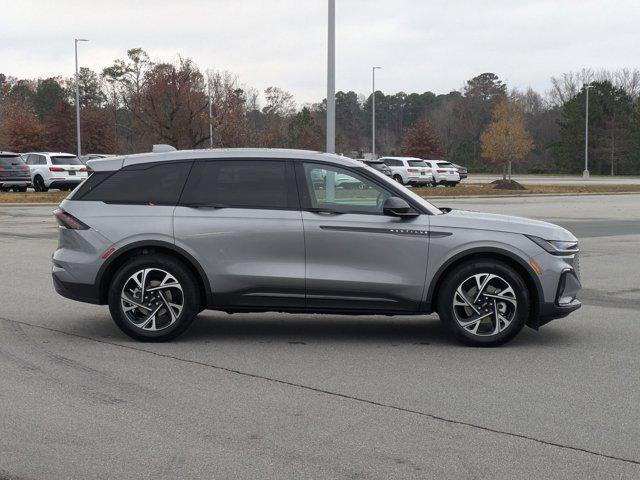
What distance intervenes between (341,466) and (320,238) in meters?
3.31

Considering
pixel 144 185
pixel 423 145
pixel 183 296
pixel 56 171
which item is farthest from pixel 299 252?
pixel 423 145

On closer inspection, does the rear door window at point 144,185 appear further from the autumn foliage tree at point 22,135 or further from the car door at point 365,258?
the autumn foliage tree at point 22,135

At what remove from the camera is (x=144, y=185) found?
8195 millimetres

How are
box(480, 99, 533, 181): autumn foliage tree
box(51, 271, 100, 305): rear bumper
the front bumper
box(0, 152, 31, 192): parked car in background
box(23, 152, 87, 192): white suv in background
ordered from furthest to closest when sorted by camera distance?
1. box(480, 99, 533, 181): autumn foliage tree
2. box(0, 152, 31, 192): parked car in background
3. box(23, 152, 87, 192): white suv in background
4. box(51, 271, 100, 305): rear bumper
5. the front bumper

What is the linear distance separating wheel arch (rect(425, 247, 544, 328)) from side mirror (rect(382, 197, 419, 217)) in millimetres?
537

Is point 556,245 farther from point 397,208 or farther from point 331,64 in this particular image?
point 331,64

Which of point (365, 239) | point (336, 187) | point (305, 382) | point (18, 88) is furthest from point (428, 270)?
point (18, 88)

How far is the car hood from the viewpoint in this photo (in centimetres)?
784

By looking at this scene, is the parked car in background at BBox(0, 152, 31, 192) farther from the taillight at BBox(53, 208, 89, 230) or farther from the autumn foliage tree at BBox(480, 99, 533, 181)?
the taillight at BBox(53, 208, 89, 230)

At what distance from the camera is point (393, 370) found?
696 cm

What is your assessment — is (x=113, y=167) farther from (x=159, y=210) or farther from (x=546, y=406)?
(x=546, y=406)

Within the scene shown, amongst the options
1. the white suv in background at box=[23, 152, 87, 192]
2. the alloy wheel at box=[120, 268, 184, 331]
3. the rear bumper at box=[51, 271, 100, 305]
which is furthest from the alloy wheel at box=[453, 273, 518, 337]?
the white suv in background at box=[23, 152, 87, 192]

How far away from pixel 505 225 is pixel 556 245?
49 centimetres

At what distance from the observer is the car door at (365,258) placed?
7789 millimetres
